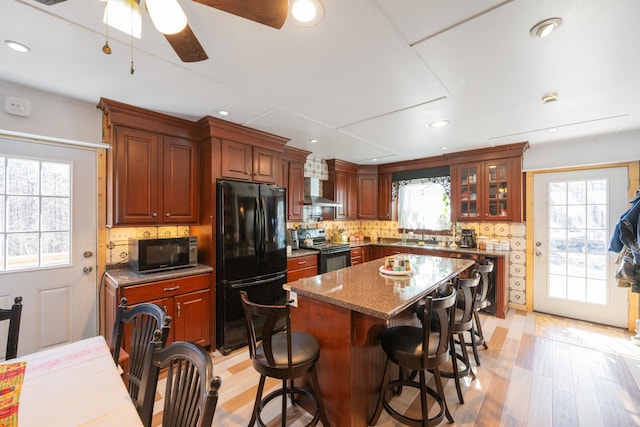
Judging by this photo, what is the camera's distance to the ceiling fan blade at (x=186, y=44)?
1.12 metres

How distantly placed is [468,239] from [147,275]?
4.30 m

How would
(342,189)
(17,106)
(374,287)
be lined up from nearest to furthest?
(374,287) → (17,106) → (342,189)

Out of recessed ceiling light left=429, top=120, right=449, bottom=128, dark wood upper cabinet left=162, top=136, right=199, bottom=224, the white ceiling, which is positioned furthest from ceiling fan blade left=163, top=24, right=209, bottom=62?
Result: recessed ceiling light left=429, top=120, right=449, bottom=128

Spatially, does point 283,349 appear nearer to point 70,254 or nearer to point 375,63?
point 375,63

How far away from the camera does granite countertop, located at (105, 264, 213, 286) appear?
230 cm

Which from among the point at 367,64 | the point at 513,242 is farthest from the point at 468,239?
the point at 367,64

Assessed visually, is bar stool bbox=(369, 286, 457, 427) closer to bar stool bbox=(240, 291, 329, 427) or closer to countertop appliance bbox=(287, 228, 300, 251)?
bar stool bbox=(240, 291, 329, 427)

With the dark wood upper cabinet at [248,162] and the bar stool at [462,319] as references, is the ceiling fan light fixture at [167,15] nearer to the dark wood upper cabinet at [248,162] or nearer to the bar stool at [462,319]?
the dark wood upper cabinet at [248,162]

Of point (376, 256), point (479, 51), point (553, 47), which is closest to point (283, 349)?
point (479, 51)

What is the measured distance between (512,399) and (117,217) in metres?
3.66

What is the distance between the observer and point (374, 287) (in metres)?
1.92

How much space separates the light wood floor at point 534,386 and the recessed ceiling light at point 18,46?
8.33 ft

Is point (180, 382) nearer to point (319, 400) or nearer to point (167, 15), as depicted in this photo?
point (319, 400)

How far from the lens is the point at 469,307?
216cm
